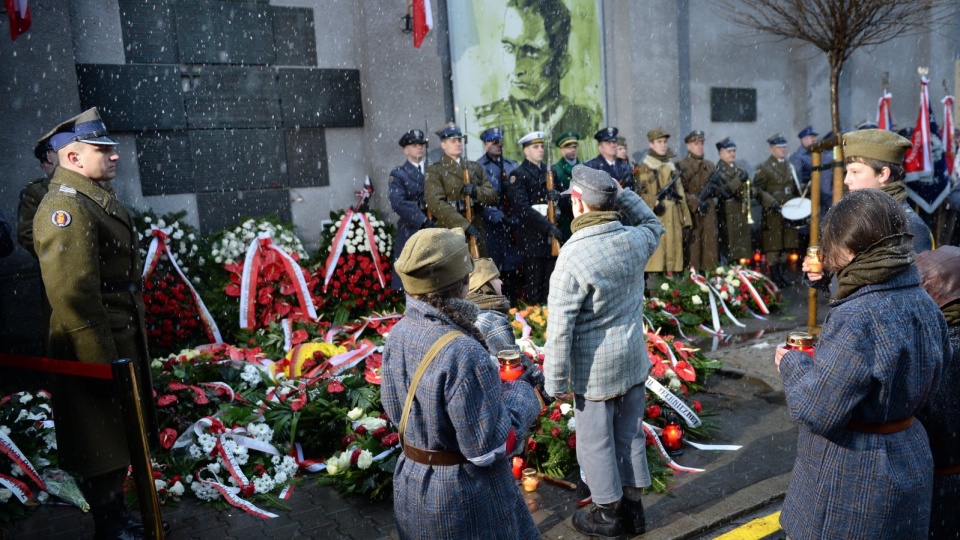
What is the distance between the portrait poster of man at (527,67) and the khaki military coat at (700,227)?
1.60 m

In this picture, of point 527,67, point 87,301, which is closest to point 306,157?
point 527,67

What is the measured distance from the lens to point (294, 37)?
8.74m

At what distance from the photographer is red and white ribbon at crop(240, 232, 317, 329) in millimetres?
7398

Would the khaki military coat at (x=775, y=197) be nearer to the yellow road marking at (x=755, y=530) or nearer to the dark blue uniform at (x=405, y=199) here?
the dark blue uniform at (x=405, y=199)

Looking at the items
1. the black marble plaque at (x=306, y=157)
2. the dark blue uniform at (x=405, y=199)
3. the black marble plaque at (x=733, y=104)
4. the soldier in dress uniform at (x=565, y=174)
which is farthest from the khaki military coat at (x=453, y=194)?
the black marble plaque at (x=733, y=104)

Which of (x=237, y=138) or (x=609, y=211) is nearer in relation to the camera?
(x=609, y=211)

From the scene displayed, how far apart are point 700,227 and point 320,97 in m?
5.51

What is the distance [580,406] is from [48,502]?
3.34m

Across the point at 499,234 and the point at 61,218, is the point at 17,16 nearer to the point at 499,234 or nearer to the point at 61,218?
the point at 61,218

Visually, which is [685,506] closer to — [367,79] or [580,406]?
[580,406]

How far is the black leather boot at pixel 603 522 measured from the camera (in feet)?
12.1

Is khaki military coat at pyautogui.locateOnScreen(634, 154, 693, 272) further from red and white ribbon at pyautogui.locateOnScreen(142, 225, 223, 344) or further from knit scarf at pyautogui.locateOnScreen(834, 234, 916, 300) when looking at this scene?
knit scarf at pyautogui.locateOnScreen(834, 234, 916, 300)

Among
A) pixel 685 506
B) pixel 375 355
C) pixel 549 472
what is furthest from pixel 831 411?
pixel 375 355

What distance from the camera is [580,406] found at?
144 inches
